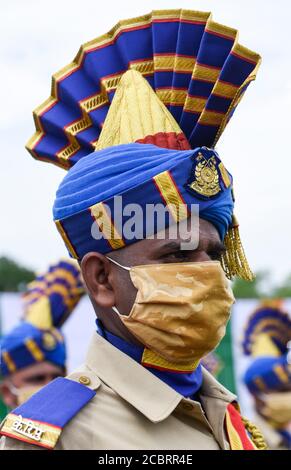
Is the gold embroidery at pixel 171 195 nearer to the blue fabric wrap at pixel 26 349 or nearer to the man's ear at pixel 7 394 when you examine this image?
the blue fabric wrap at pixel 26 349

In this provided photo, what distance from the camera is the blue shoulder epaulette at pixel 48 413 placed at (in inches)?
129

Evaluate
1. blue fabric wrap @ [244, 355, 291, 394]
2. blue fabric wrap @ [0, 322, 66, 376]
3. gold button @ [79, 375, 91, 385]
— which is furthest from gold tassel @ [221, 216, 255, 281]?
blue fabric wrap @ [244, 355, 291, 394]

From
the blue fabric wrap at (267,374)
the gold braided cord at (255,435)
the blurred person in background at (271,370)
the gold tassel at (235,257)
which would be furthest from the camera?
the blue fabric wrap at (267,374)

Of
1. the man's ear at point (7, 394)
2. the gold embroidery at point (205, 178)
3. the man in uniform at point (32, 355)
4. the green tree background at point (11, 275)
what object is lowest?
the green tree background at point (11, 275)

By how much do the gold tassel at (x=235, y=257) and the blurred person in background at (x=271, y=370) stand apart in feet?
23.1

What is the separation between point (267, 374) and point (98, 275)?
862cm

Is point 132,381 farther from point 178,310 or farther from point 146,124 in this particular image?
point 146,124

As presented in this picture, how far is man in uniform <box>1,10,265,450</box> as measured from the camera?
3389mm

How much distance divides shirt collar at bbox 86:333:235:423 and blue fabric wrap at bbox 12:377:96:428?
0.36ft

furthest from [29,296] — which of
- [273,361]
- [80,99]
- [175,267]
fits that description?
[175,267]

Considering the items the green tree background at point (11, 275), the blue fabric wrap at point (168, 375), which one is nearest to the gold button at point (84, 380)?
the blue fabric wrap at point (168, 375)

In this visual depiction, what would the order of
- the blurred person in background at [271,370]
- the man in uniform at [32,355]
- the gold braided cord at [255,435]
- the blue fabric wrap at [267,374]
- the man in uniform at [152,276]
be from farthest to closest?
the blue fabric wrap at [267,374], the blurred person in background at [271,370], the man in uniform at [32,355], the gold braided cord at [255,435], the man in uniform at [152,276]
